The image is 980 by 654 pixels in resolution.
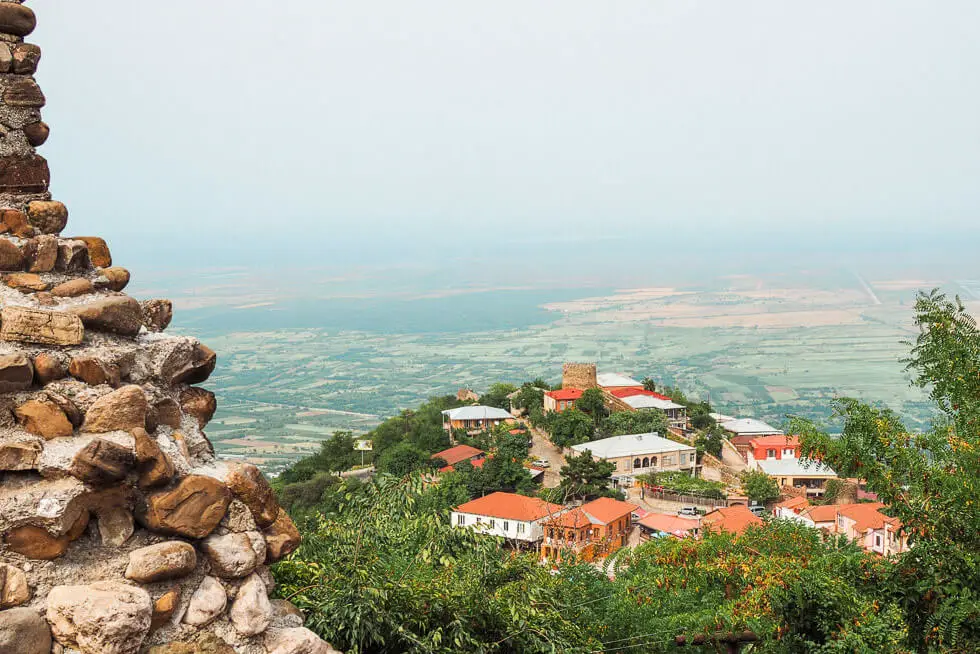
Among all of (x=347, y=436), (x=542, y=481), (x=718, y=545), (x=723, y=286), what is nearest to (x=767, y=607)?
(x=718, y=545)

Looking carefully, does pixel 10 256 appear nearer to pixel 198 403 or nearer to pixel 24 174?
pixel 24 174

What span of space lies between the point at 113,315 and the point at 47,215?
564 mm

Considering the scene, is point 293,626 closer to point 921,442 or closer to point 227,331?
point 921,442

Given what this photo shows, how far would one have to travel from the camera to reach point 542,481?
98.7 ft

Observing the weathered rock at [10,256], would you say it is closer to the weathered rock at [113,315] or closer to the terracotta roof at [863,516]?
the weathered rock at [113,315]

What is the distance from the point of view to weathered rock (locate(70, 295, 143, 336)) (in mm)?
2787

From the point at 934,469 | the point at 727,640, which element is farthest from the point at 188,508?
the point at 934,469

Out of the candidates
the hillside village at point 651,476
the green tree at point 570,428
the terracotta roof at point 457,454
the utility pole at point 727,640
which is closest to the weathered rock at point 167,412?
the utility pole at point 727,640

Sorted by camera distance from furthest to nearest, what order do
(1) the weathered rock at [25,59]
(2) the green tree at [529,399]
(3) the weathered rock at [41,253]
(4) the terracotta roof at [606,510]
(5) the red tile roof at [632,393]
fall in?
(5) the red tile roof at [632,393] < (2) the green tree at [529,399] < (4) the terracotta roof at [606,510] < (1) the weathered rock at [25,59] < (3) the weathered rock at [41,253]

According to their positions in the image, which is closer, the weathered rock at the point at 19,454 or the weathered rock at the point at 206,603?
the weathered rock at the point at 19,454

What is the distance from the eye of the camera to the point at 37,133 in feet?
10.4

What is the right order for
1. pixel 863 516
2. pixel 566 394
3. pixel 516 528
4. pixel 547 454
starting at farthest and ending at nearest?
pixel 566 394
pixel 547 454
pixel 863 516
pixel 516 528

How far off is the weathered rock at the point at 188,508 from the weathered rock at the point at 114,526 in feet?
0.14

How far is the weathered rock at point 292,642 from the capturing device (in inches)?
105
